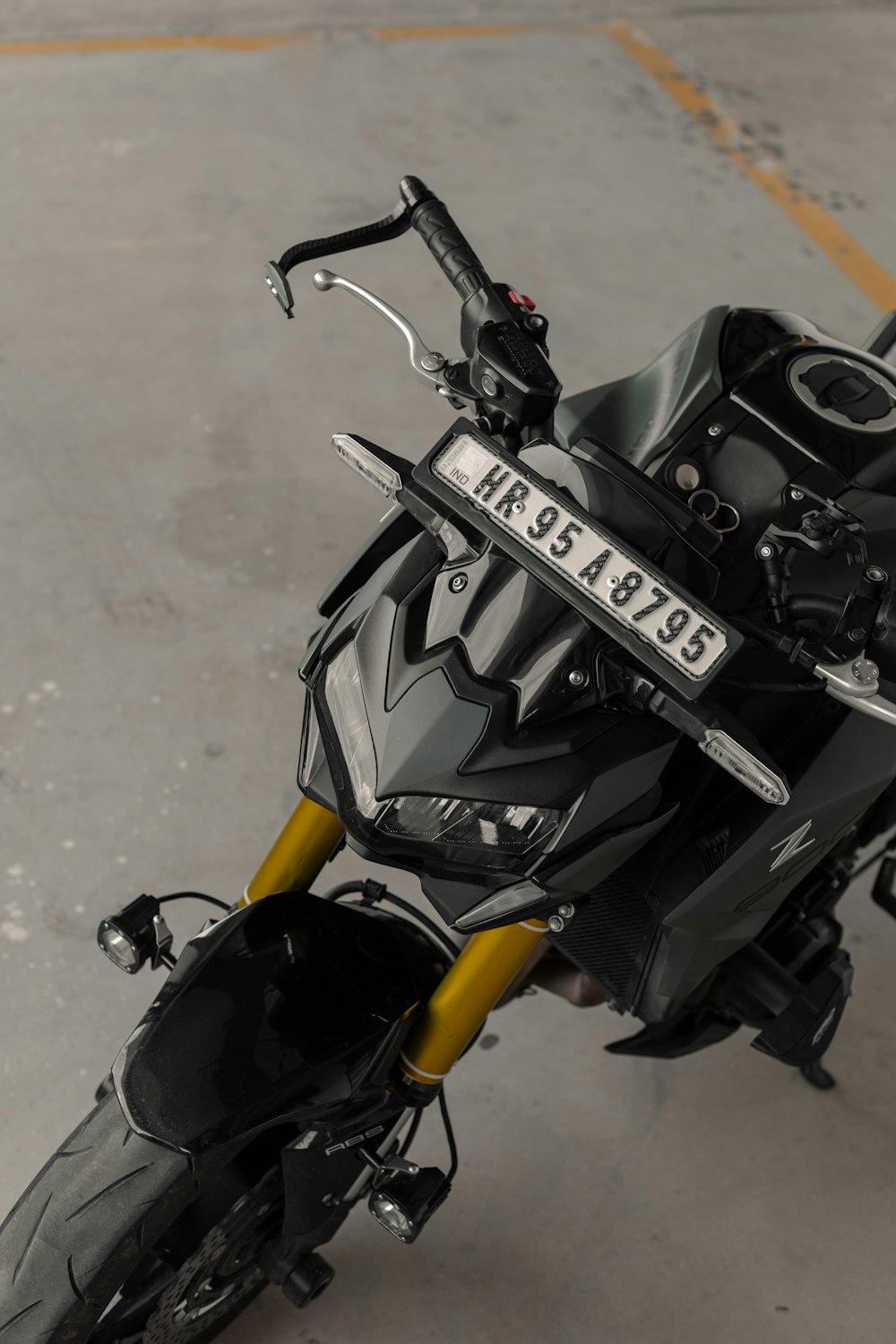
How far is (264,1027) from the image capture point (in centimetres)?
126

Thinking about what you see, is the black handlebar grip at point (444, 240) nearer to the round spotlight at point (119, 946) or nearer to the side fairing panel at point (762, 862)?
the side fairing panel at point (762, 862)

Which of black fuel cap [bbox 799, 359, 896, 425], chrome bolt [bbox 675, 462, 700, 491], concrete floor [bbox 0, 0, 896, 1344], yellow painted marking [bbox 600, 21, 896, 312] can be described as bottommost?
concrete floor [bbox 0, 0, 896, 1344]

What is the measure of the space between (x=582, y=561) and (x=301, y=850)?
1.88ft

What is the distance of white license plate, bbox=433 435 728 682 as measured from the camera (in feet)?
3.30

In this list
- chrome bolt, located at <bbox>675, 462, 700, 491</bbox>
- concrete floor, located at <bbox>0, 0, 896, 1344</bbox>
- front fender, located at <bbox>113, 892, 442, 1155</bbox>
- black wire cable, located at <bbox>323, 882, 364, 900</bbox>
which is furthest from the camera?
concrete floor, located at <bbox>0, 0, 896, 1344</bbox>

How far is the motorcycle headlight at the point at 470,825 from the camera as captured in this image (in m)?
1.11

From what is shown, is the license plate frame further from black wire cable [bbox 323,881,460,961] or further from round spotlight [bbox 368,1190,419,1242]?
round spotlight [bbox 368,1190,419,1242]

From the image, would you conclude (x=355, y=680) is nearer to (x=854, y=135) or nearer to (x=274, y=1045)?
(x=274, y=1045)

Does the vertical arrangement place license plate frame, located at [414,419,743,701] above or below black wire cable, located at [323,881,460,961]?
above

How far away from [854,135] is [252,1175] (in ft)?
14.6

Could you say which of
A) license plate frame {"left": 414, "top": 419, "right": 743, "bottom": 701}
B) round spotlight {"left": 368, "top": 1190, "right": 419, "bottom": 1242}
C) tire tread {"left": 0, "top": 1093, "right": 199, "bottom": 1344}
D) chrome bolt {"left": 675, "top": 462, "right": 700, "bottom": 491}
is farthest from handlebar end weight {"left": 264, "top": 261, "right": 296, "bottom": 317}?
round spotlight {"left": 368, "top": 1190, "right": 419, "bottom": 1242}

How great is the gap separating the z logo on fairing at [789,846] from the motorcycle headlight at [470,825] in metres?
0.32

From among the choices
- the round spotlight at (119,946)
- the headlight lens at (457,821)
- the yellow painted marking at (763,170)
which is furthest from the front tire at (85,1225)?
the yellow painted marking at (763,170)

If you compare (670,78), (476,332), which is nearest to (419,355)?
(476,332)
